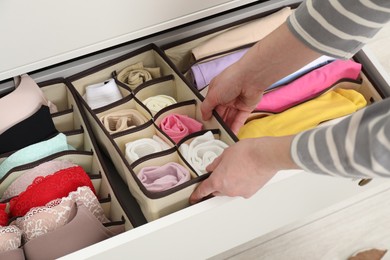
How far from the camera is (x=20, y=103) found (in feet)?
3.26

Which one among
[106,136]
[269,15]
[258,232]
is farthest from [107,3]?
[258,232]

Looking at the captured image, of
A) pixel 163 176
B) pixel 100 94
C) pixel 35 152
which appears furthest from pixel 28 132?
pixel 163 176

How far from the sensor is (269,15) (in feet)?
3.84

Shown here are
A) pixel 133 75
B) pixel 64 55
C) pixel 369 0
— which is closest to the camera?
pixel 369 0

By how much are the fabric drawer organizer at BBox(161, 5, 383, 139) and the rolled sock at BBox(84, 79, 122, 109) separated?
14cm

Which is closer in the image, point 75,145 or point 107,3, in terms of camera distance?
point 107,3

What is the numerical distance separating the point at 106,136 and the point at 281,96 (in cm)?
36

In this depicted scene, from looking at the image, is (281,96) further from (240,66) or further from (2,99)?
(2,99)

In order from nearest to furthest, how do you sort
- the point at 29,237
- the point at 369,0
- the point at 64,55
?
the point at 369,0 → the point at 29,237 → the point at 64,55

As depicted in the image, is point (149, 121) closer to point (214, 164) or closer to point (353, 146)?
point (214, 164)

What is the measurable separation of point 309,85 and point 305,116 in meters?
0.08

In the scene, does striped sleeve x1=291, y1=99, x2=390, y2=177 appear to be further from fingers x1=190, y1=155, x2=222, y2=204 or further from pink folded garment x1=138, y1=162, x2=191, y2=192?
pink folded garment x1=138, y1=162, x2=191, y2=192

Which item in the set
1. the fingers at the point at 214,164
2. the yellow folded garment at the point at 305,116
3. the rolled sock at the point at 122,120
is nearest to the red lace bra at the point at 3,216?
the rolled sock at the point at 122,120

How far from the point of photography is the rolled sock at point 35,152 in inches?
38.4
